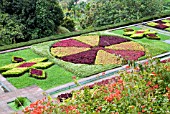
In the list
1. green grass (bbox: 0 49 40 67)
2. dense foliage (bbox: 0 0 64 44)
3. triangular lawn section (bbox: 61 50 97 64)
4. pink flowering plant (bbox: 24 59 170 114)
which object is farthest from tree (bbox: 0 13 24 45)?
pink flowering plant (bbox: 24 59 170 114)

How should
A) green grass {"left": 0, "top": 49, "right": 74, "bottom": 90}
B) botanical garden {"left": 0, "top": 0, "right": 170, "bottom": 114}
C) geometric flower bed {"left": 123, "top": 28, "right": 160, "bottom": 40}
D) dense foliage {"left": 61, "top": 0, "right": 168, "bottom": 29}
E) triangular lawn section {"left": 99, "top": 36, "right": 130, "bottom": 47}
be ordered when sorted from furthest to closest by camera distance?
dense foliage {"left": 61, "top": 0, "right": 168, "bottom": 29} → geometric flower bed {"left": 123, "top": 28, "right": 160, "bottom": 40} → triangular lawn section {"left": 99, "top": 36, "right": 130, "bottom": 47} → green grass {"left": 0, "top": 49, "right": 74, "bottom": 90} → botanical garden {"left": 0, "top": 0, "right": 170, "bottom": 114}

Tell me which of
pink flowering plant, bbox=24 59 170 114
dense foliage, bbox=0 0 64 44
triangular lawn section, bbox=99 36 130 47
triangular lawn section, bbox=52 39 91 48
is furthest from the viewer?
dense foliage, bbox=0 0 64 44

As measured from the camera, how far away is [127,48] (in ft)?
49.3

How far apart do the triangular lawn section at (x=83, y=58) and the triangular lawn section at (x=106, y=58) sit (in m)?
0.21

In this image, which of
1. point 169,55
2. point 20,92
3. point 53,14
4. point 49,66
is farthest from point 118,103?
point 53,14

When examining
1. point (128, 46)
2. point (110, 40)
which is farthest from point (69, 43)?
point (128, 46)

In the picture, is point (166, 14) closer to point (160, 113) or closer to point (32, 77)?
point (32, 77)

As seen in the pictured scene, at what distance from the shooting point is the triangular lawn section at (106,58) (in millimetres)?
13241

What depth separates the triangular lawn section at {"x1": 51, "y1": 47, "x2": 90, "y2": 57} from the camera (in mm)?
14147

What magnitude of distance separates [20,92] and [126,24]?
10689 mm

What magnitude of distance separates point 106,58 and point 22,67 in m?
3.54

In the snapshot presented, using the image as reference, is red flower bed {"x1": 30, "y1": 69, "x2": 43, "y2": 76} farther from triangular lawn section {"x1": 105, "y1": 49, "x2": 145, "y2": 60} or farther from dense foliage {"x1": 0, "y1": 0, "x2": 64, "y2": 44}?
dense foliage {"x1": 0, "y1": 0, "x2": 64, "y2": 44}

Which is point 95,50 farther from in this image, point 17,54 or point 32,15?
point 32,15

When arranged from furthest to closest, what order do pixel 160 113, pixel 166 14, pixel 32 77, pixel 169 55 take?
1. pixel 166 14
2. pixel 169 55
3. pixel 32 77
4. pixel 160 113
